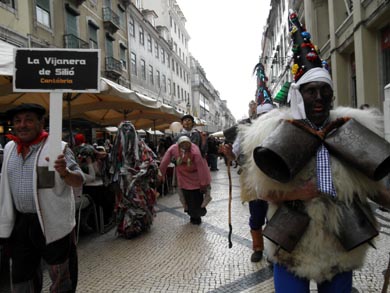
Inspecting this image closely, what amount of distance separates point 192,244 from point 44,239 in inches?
106

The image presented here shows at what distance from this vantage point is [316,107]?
183 centimetres

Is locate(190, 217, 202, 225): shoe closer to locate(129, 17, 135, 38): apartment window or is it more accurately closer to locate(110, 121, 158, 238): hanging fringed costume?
locate(110, 121, 158, 238): hanging fringed costume

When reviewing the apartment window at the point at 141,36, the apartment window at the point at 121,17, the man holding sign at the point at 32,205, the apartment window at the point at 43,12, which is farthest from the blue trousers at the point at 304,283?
the apartment window at the point at 141,36

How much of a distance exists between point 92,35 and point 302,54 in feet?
70.0

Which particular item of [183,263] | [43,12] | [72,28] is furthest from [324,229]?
[72,28]

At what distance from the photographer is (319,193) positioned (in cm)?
172

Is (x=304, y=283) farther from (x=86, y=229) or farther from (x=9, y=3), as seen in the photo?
(x=9, y=3)

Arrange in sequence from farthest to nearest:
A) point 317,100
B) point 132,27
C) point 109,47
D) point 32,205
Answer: point 132,27 → point 109,47 → point 32,205 → point 317,100

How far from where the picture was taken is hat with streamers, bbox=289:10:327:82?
6.64 ft

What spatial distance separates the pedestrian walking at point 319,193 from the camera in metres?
1.65

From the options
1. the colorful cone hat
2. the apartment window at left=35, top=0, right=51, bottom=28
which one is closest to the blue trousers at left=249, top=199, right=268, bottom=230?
the colorful cone hat

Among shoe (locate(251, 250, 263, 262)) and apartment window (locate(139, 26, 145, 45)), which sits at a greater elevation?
apartment window (locate(139, 26, 145, 45))

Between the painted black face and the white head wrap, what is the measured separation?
21 mm

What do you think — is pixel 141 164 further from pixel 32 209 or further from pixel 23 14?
pixel 23 14
